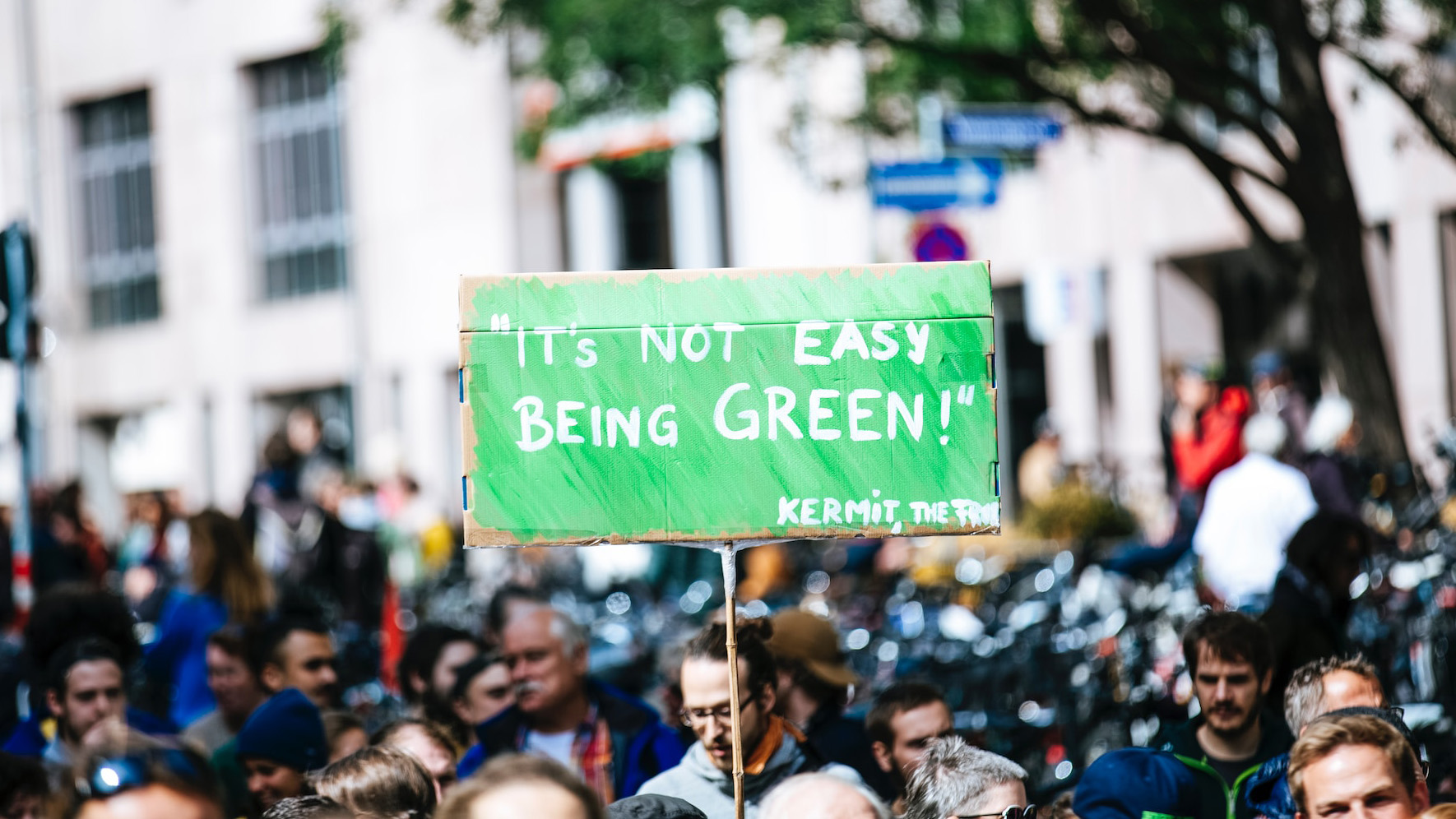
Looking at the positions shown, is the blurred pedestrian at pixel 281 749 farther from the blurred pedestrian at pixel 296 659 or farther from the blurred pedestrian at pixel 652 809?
the blurred pedestrian at pixel 652 809

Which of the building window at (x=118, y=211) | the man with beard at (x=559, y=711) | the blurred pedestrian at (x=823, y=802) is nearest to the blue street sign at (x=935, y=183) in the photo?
the man with beard at (x=559, y=711)

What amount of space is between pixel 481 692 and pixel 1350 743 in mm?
3251

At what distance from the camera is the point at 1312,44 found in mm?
11570

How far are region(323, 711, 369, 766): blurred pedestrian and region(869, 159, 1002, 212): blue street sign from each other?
6475mm

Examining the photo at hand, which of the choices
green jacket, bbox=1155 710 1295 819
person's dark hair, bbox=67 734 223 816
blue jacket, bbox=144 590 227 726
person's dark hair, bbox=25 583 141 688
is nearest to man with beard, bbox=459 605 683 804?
green jacket, bbox=1155 710 1295 819

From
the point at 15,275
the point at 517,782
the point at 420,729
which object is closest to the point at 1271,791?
the point at 420,729

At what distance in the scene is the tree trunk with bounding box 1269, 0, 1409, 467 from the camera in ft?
38.2

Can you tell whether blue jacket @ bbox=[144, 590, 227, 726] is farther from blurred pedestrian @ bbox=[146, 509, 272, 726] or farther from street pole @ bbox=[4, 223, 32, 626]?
street pole @ bbox=[4, 223, 32, 626]

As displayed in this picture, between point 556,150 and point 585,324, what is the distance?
1000 inches

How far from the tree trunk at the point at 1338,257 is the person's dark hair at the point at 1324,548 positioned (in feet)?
13.6

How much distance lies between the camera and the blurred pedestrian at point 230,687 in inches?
281

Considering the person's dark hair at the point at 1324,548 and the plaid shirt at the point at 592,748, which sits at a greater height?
the person's dark hair at the point at 1324,548

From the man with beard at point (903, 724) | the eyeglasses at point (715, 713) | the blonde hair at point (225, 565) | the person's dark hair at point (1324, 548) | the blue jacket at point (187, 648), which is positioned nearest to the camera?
the eyeglasses at point (715, 713)

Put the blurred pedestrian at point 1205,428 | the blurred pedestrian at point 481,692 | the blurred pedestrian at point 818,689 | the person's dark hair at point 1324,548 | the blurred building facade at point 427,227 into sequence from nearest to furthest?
the blurred pedestrian at point 818,689 → the blurred pedestrian at point 481,692 → the person's dark hair at point 1324,548 → the blurred pedestrian at point 1205,428 → the blurred building facade at point 427,227
